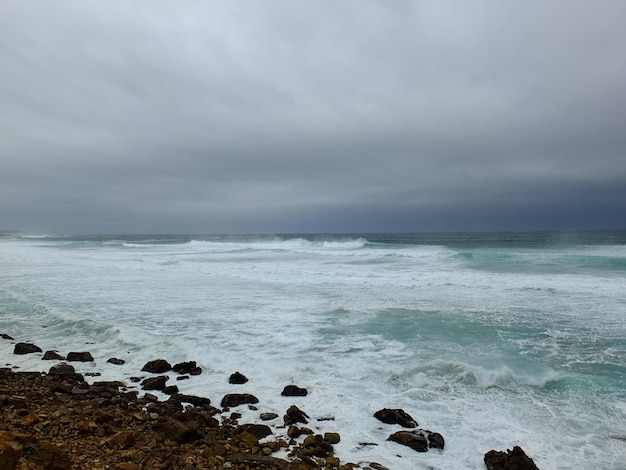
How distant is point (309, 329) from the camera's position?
34.1ft

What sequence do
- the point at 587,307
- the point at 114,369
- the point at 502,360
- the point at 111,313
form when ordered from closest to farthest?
the point at 114,369 < the point at 502,360 < the point at 111,313 < the point at 587,307

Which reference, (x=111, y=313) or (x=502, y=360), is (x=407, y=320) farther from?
(x=111, y=313)

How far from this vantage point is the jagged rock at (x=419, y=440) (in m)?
4.84

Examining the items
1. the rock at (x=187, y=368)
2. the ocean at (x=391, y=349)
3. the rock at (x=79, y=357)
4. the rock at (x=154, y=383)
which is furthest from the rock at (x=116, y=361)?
the rock at (x=154, y=383)

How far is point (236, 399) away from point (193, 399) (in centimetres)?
66

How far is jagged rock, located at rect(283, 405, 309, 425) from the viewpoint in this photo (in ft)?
17.7

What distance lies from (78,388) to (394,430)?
484 cm

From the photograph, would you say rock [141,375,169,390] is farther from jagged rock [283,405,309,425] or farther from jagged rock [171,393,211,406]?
jagged rock [283,405,309,425]

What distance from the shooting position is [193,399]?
5.99m

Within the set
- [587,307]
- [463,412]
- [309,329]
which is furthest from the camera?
[587,307]

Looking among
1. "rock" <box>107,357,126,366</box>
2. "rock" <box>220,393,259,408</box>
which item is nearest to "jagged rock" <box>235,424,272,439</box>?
"rock" <box>220,393,259,408</box>

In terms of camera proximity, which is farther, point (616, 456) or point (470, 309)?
point (470, 309)

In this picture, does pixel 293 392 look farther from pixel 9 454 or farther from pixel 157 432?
pixel 9 454

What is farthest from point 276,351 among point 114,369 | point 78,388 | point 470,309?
point 470,309
